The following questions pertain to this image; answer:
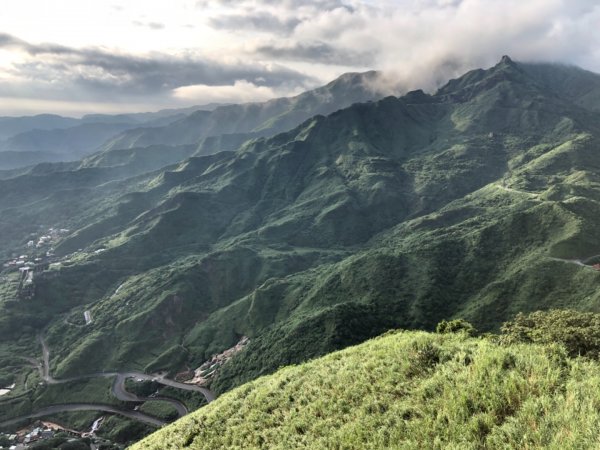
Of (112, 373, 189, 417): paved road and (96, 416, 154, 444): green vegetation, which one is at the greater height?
(112, 373, 189, 417): paved road

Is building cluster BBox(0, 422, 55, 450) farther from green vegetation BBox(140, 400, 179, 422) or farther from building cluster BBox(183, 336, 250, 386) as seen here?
building cluster BBox(183, 336, 250, 386)

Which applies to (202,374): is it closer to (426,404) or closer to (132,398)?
(132,398)

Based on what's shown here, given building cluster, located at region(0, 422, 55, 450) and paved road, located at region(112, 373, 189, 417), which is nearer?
building cluster, located at region(0, 422, 55, 450)

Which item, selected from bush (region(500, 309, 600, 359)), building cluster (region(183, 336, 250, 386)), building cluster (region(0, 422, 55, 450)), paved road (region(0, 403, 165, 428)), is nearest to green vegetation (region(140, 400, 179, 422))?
paved road (region(0, 403, 165, 428))

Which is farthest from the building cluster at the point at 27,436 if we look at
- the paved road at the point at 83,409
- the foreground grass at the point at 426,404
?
the foreground grass at the point at 426,404

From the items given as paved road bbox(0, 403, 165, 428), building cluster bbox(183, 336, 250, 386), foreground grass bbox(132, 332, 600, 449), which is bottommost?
paved road bbox(0, 403, 165, 428)

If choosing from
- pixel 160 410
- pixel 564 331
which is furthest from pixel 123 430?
pixel 564 331

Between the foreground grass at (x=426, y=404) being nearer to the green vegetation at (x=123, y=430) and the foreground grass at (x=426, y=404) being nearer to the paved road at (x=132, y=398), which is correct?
the green vegetation at (x=123, y=430)
